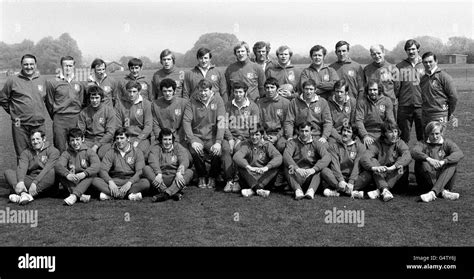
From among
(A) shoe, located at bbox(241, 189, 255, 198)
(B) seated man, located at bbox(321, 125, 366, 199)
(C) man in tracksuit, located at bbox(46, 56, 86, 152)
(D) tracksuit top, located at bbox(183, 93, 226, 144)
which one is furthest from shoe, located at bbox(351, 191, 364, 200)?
(C) man in tracksuit, located at bbox(46, 56, 86, 152)

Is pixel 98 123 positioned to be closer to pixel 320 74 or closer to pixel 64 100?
pixel 64 100

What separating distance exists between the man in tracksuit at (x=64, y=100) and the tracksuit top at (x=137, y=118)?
782 millimetres

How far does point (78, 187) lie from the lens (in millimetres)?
7207

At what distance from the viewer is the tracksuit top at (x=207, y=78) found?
344 inches

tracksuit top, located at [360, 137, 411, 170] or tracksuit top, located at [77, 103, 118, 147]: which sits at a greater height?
tracksuit top, located at [77, 103, 118, 147]

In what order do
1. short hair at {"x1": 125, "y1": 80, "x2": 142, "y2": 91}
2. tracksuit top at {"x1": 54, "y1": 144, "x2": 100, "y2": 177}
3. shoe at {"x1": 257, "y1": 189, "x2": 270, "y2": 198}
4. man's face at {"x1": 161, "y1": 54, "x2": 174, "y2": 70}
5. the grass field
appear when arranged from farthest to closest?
man's face at {"x1": 161, "y1": 54, "x2": 174, "y2": 70} → short hair at {"x1": 125, "y1": 80, "x2": 142, "y2": 91} → shoe at {"x1": 257, "y1": 189, "x2": 270, "y2": 198} → tracksuit top at {"x1": 54, "y1": 144, "x2": 100, "y2": 177} → the grass field

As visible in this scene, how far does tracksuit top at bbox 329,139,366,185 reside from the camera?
7469 mm

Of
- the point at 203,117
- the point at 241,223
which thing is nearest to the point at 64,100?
the point at 203,117

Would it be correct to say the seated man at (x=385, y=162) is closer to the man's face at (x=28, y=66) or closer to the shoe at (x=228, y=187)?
the shoe at (x=228, y=187)

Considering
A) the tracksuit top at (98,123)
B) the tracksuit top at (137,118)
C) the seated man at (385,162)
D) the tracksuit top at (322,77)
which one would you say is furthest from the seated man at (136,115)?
the seated man at (385,162)

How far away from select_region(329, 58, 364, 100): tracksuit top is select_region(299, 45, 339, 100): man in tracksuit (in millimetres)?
205

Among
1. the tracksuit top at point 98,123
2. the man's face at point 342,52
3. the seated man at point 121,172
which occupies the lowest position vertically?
the seated man at point 121,172

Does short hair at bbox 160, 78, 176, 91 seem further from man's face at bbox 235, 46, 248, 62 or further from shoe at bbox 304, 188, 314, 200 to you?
shoe at bbox 304, 188, 314, 200
